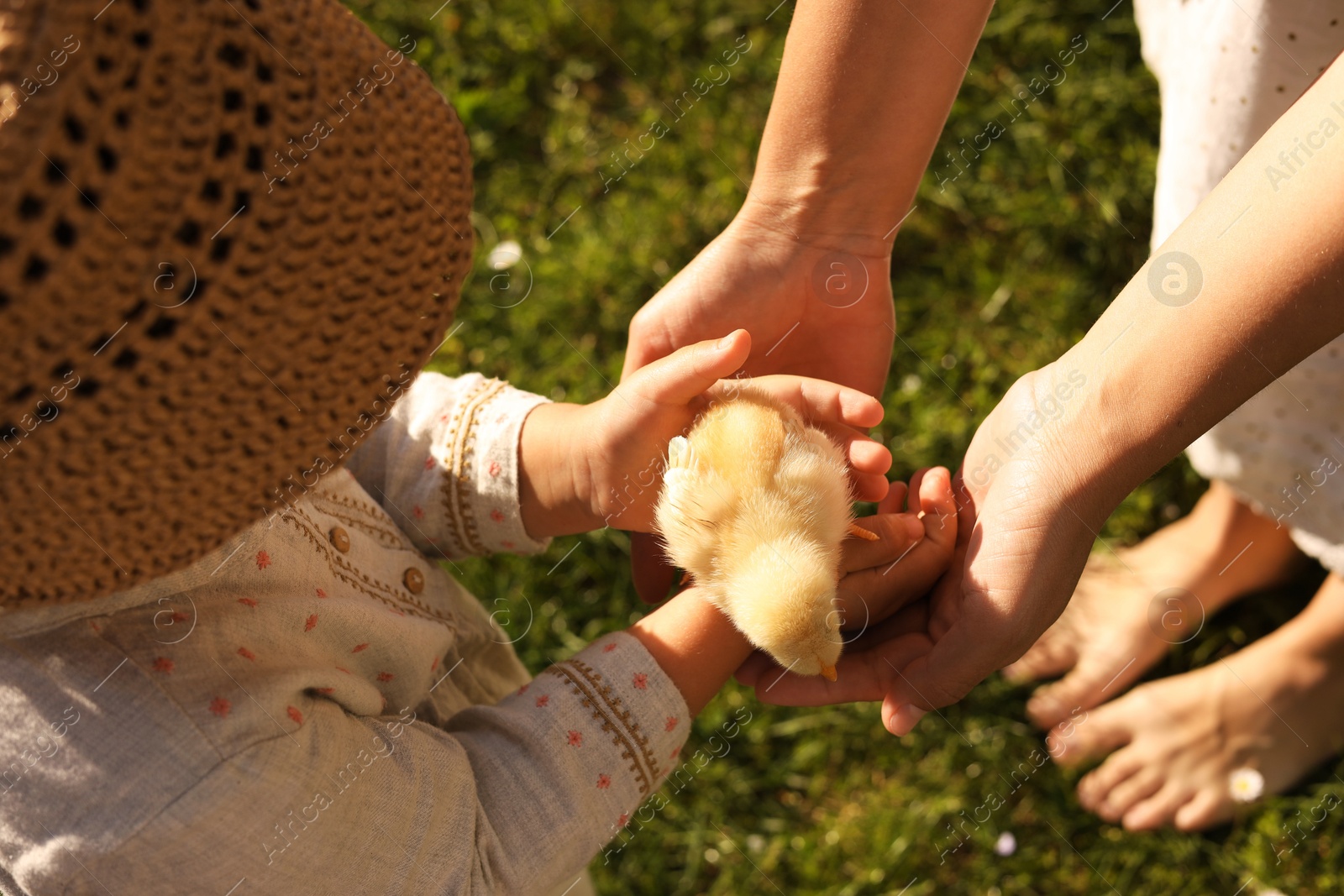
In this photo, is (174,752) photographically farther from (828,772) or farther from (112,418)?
(828,772)

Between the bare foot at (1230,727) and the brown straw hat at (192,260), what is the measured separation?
1.96 metres

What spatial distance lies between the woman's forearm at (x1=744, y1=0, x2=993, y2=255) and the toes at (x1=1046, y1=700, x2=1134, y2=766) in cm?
124

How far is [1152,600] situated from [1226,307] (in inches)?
49.5

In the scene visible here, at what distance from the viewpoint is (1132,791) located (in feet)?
7.11

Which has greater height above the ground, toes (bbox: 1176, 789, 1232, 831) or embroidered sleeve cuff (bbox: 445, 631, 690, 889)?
embroidered sleeve cuff (bbox: 445, 631, 690, 889)

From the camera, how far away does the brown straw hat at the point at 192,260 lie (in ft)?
2.42

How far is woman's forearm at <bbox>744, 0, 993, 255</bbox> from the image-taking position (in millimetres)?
1621

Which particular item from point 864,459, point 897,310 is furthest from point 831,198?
point 897,310

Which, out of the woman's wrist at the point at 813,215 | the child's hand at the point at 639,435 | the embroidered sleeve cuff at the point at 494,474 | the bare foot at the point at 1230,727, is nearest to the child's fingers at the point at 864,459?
the child's hand at the point at 639,435

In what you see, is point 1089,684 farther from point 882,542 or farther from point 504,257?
point 504,257

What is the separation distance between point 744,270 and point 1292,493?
1.13 meters

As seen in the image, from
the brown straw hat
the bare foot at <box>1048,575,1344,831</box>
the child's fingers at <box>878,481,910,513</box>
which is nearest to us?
the brown straw hat

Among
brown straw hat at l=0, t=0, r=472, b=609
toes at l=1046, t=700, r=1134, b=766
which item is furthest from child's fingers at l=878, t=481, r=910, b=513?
brown straw hat at l=0, t=0, r=472, b=609

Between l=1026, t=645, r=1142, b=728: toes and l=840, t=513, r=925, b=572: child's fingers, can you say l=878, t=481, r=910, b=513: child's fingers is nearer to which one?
l=840, t=513, r=925, b=572: child's fingers
